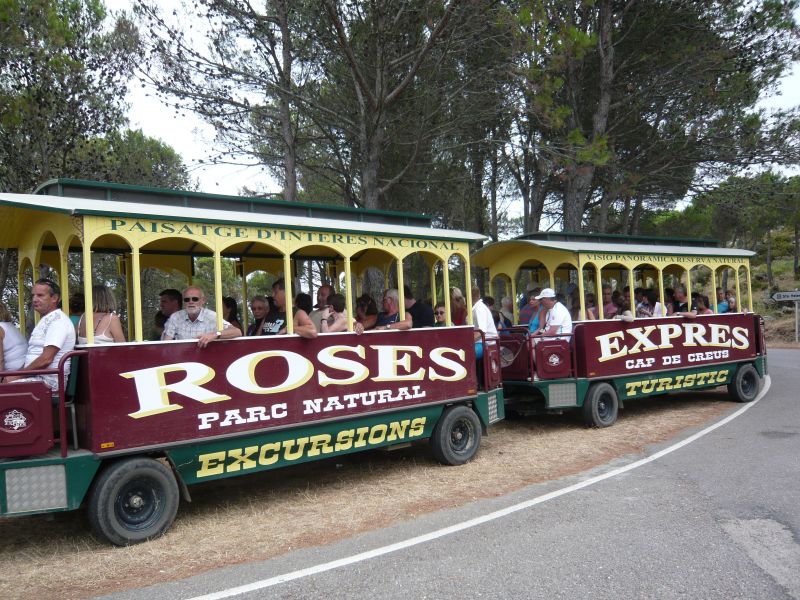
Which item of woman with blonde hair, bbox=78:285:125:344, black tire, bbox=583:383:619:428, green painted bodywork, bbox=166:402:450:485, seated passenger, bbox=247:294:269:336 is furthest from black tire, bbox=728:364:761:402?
woman with blonde hair, bbox=78:285:125:344

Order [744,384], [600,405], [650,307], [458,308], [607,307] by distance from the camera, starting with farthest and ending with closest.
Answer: [744,384], [650,307], [607,307], [600,405], [458,308]

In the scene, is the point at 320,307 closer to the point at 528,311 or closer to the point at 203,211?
the point at 203,211

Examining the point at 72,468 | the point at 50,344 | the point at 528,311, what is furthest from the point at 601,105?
the point at 72,468

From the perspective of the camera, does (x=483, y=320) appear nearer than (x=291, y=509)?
No

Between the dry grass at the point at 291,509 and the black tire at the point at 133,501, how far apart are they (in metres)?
0.13

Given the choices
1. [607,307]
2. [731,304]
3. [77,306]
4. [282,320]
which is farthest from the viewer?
[731,304]

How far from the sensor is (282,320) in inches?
275

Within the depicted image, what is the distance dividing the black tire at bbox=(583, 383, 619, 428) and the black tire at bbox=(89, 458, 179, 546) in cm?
634

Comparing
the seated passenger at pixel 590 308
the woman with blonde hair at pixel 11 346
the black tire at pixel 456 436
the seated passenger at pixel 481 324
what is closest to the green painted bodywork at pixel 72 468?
the woman with blonde hair at pixel 11 346

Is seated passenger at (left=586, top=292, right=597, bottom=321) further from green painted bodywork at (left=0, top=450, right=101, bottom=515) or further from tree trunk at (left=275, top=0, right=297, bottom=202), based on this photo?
green painted bodywork at (left=0, top=450, right=101, bottom=515)

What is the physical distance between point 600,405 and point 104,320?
7275mm

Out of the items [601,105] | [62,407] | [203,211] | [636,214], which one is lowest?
[62,407]

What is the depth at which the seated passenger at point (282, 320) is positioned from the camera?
652 cm

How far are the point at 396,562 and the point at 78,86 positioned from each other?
11.4 meters
